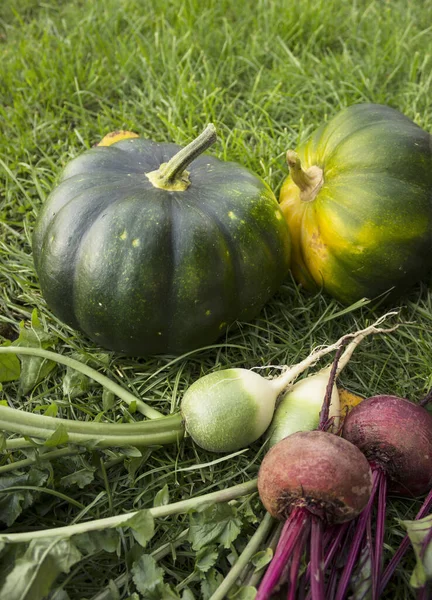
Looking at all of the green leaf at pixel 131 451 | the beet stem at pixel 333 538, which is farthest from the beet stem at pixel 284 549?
the green leaf at pixel 131 451

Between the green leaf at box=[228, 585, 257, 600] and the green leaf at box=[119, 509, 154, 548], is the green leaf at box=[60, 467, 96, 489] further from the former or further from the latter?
the green leaf at box=[228, 585, 257, 600]

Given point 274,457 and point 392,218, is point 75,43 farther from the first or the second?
point 274,457

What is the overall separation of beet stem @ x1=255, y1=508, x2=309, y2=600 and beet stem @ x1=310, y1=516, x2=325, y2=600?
0.11 feet

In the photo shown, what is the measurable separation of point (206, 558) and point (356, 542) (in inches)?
16.7

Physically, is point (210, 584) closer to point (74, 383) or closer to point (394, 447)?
point (394, 447)

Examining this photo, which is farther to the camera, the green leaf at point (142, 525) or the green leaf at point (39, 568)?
the green leaf at point (142, 525)

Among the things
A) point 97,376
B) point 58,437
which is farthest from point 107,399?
point 58,437

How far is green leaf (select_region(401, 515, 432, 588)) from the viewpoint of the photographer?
1580 mm

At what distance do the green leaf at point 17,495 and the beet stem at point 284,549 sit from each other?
0.73m

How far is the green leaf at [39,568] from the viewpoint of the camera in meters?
1.54

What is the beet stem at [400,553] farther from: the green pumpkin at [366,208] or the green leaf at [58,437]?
the green leaf at [58,437]

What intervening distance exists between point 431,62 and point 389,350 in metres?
Result: 1.95

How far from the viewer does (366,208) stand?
2.29 metres

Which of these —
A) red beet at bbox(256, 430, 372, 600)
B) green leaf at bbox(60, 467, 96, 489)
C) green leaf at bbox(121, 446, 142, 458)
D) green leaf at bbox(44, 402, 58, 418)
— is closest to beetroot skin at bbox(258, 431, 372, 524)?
red beet at bbox(256, 430, 372, 600)
